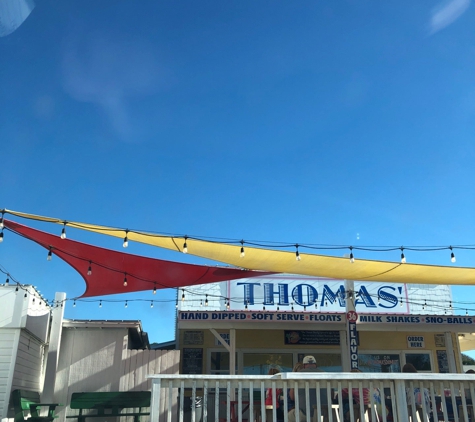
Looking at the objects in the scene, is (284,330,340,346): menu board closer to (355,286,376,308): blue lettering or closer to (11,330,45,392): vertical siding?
(355,286,376,308): blue lettering

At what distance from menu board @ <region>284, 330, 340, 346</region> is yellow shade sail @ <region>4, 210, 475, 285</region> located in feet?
14.7

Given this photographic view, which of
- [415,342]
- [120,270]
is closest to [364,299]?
[415,342]

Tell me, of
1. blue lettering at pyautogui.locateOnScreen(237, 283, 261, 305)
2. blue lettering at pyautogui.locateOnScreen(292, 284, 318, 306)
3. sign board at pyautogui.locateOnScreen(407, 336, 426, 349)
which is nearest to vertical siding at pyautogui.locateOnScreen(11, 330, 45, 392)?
blue lettering at pyautogui.locateOnScreen(237, 283, 261, 305)

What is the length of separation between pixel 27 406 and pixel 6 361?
2.93 feet

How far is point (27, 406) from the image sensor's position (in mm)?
8555

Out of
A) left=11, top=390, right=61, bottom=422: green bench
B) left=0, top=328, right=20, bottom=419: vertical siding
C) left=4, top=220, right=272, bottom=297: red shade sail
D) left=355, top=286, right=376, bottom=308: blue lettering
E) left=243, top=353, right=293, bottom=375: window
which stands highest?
left=355, top=286, right=376, bottom=308: blue lettering

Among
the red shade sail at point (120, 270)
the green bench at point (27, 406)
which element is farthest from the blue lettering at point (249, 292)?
the green bench at point (27, 406)

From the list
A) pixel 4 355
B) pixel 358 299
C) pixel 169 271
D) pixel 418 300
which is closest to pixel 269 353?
pixel 358 299

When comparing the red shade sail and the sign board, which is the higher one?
the red shade sail

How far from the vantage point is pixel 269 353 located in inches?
519

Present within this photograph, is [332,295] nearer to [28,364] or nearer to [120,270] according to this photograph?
[120,270]

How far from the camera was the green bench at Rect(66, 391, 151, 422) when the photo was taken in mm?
9438

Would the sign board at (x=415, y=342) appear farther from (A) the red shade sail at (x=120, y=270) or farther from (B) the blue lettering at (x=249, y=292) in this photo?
(A) the red shade sail at (x=120, y=270)

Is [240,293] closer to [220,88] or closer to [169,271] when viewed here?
[169,271]
